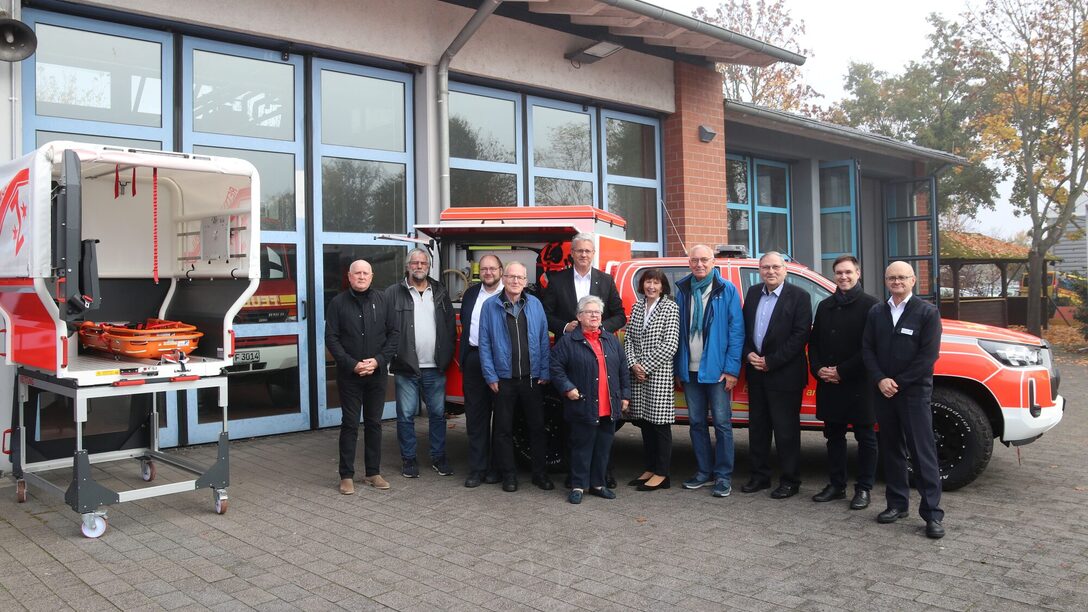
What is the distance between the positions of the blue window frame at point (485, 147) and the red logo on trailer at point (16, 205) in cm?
494

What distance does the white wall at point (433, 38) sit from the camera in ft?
26.6

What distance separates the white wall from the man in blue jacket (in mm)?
4632

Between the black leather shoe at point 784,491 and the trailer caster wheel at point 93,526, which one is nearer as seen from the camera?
the trailer caster wheel at point 93,526

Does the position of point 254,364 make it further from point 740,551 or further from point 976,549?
point 976,549

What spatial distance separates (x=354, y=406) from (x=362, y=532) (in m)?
1.33

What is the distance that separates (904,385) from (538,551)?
255 cm

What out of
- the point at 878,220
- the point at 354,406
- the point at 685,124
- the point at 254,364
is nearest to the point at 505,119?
the point at 685,124

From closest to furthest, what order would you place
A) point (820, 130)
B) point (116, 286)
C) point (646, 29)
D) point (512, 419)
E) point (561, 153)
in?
point (512, 419)
point (116, 286)
point (646, 29)
point (561, 153)
point (820, 130)

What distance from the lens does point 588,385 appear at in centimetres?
620

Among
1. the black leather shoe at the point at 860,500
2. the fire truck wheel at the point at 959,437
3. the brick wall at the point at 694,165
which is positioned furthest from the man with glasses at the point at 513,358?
the brick wall at the point at 694,165

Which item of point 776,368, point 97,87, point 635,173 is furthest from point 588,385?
point 635,173

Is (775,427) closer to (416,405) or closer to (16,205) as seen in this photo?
(416,405)

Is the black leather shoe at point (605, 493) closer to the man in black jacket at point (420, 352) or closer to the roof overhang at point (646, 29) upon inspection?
the man in black jacket at point (420, 352)

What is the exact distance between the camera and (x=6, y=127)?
687 cm
